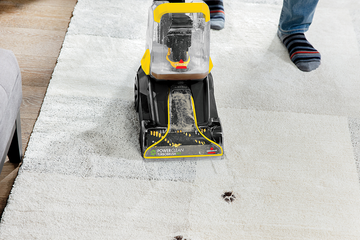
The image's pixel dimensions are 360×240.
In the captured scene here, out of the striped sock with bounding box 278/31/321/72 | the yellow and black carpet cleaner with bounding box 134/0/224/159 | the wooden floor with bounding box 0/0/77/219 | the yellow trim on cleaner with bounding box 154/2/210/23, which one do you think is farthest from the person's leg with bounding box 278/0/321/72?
the wooden floor with bounding box 0/0/77/219

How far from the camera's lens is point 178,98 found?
3.33 ft

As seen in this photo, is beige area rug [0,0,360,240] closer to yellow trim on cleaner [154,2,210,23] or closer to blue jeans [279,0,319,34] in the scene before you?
blue jeans [279,0,319,34]

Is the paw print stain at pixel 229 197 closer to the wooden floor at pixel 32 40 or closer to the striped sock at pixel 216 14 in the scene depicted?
the wooden floor at pixel 32 40

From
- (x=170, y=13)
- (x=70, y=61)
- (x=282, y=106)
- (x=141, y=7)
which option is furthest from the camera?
(x=141, y=7)

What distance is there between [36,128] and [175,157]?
0.52m

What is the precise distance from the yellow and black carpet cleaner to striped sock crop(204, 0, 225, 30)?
618 mm

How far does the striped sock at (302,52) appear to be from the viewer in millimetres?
1444

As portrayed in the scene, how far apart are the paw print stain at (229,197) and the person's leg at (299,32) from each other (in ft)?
2.51

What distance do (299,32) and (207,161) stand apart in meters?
0.88

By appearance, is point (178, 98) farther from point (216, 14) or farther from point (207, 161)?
point (216, 14)

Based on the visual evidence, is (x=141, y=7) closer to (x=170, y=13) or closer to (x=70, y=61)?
(x=70, y=61)

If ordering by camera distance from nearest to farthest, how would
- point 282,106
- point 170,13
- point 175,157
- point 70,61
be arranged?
point 170,13
point 175,157
point 282,106
point 70,61

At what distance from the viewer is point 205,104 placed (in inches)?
40.6

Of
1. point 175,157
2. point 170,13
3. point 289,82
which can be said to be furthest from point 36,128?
point 289,82
